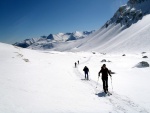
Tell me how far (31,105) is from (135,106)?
6604 mm

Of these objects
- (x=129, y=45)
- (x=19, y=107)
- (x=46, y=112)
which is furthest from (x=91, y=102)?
(x=129, y=45)

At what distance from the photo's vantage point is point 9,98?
12.0 meters

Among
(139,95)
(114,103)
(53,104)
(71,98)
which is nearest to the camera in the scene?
(53,104)

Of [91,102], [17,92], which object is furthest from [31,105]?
[91,102]

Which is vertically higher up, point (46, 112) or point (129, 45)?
point (129, 45)

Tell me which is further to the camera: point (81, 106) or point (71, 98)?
point (71, 98)

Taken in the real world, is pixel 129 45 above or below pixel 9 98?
above

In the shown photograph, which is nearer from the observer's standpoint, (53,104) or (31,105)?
(31,105)

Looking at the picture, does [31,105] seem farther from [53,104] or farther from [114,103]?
[114,103]

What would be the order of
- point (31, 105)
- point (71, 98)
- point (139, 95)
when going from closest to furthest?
point (31, 105) → point (71, 98) → point (139, 95)

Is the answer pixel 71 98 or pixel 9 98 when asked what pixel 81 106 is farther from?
pixel 9 98

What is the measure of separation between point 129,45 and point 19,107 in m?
144

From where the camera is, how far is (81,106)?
12.1 meters

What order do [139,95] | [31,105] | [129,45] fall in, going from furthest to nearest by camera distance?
[129,45]
[139,95]
[31,105]
